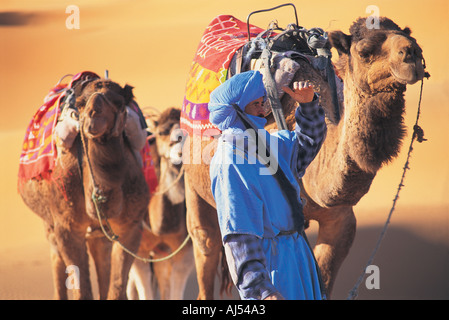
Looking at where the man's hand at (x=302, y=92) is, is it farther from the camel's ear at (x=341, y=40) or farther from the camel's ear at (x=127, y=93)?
the camel's ear at (x=127, y=93)

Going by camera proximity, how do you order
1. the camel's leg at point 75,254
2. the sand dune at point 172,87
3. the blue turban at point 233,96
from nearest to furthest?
the blue turban at point 233,96, the camel's leg at point 75,254, the sand dune at point 172,87

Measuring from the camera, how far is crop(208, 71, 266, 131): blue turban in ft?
10.2

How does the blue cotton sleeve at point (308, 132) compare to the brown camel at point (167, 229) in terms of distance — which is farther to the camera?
the brown camel at point (167, 229)

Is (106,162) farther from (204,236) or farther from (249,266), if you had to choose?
(249,266)

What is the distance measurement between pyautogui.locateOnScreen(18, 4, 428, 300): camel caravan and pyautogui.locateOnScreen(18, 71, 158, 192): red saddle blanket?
1 centimetres

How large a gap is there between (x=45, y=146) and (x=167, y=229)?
181 centimetres

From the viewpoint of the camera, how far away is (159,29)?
20.4m

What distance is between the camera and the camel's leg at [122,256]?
21.9 feet

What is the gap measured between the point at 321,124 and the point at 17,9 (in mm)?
19861

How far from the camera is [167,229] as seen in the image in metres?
8.13

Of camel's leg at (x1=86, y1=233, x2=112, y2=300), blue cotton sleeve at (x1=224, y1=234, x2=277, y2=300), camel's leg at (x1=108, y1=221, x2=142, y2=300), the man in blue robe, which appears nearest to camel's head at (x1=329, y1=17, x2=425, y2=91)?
the man in blue robe

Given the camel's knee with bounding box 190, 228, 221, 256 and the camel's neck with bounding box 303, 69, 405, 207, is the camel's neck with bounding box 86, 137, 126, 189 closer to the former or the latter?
the camel's knee with bounding box 190, 228, 221, 256

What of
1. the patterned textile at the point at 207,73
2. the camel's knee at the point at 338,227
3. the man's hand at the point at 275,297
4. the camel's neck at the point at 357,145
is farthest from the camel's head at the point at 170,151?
the man's hand at the point at 275,297
